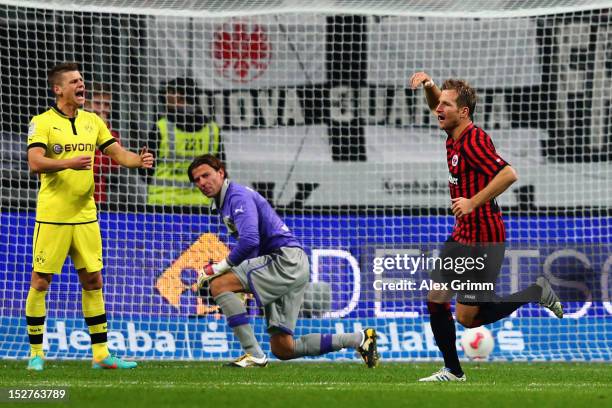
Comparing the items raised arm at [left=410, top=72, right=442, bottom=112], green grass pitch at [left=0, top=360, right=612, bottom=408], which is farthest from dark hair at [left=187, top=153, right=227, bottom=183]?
raised arm at [left=410, top=72, right=442, bottom=112]

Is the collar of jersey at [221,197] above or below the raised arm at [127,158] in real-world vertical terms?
below

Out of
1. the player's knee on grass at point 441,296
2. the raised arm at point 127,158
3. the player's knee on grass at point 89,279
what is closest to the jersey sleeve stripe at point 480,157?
the player's knee on grass at point 441,296

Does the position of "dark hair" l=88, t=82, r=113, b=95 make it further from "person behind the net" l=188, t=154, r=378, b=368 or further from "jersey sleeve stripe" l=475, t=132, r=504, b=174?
"jersey sleeve stripe" l=475, t=132, r=504, b=174

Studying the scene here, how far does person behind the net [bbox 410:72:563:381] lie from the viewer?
750 cm

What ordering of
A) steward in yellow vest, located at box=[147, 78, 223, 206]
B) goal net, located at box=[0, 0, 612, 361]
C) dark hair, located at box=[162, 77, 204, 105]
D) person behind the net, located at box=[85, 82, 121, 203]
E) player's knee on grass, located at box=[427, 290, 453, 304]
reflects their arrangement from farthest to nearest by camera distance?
dark hair, located at box=[162, 77, 204, 105] < steward in yellow vest, located at box=[147, 78, 223, 206] < person behind the net, located at box=[85, 82, 121, 203] < goal net, located at box=[0, 0, 612, 361] < player's knee on grass, located at box=[427, 290, 453, 304]

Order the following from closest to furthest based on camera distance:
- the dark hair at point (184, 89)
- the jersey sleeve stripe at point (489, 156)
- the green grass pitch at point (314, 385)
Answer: the green grass pitch at point (314, 385), the jersey sleeve stripe at point (489, 156), the dark hair at point (184, 89)

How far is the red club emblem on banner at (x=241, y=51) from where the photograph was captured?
1278 cm

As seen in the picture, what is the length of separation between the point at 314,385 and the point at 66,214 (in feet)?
8.34

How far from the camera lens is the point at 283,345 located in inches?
350

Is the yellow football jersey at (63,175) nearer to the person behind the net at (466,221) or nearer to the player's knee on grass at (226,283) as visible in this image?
the player's knee on grass at (226,283)

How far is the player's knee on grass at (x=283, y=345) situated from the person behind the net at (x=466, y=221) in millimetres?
1434

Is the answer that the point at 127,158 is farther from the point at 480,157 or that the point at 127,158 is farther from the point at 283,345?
the point at 480,157

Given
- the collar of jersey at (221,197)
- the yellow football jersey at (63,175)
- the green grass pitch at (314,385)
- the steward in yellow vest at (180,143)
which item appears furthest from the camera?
the steward in yellow vest at (180,143)

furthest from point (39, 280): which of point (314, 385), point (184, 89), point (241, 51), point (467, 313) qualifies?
point (241, 51)
